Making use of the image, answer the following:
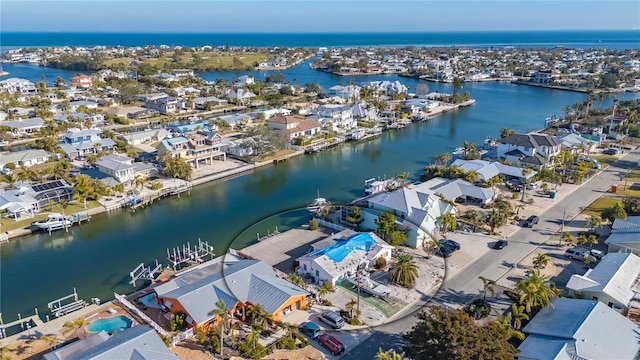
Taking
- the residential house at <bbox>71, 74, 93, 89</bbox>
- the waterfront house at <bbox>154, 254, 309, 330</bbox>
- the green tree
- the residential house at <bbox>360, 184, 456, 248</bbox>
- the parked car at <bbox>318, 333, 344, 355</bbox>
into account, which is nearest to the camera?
the green tree

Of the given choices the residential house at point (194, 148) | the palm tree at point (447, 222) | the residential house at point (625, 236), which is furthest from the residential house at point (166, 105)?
the residential house at point (625, 236)

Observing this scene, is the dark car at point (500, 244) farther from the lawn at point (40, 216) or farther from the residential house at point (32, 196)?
the residential house at point (32, 196)

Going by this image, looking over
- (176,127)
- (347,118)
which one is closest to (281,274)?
(176,127)

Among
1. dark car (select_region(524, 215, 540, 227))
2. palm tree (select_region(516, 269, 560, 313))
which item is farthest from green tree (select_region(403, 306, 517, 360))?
dark car (select_region(524, 215, 540, 227))

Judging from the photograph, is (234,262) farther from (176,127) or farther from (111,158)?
(176,127)

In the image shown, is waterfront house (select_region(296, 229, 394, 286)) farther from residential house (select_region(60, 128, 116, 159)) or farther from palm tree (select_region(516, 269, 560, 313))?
residential house (select_region(60, 128, 116, 159))
